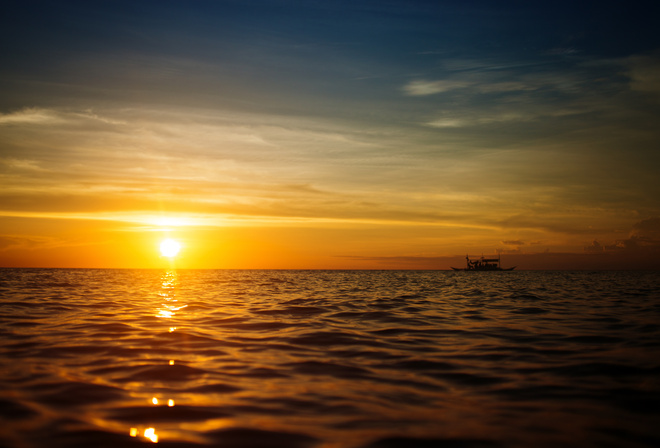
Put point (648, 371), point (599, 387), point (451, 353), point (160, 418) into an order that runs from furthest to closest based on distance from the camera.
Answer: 1. point (451, 353)
2. point (648, 371)
3. point (599, 387)
4. point (160, 418)

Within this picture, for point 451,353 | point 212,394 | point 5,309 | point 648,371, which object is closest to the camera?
point 212,394

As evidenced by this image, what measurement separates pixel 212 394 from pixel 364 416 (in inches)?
87.7

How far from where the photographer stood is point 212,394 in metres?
6.12

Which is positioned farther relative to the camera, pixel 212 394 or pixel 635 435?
pixel 212 394

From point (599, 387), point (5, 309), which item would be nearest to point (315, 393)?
point (599, 387)

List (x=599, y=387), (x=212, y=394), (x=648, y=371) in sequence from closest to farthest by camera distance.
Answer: (x=212, y=394) → (x=599, y=387) → (x=648, y=371)

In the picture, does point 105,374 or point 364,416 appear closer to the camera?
point 364,416

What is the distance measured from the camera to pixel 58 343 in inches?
378

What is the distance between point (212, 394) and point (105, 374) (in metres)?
2.19

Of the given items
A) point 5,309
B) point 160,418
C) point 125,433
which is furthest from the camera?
point 5,309

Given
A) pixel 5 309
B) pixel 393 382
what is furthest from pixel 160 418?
pixel 5 309

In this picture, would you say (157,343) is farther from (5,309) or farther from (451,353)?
(5,309)

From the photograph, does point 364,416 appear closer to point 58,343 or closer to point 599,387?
point 599,387

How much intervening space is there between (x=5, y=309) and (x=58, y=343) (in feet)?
29.0
